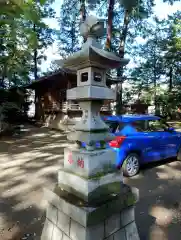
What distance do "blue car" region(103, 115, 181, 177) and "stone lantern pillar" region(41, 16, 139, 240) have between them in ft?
6.59

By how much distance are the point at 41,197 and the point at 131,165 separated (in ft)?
7.35

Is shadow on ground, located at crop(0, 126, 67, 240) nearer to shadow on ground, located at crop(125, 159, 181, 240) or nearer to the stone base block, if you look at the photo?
the stone base block

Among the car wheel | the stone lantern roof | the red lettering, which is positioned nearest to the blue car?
the car wheel

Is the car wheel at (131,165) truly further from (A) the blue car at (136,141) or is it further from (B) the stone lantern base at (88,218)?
(B) the stone lantern base at (88,218)

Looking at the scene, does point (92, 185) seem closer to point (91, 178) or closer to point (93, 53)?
point (91, 178)

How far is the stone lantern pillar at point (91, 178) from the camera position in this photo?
5.71 ft

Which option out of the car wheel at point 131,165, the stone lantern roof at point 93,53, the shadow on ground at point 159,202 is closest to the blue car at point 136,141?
the car wheel at point 131,165

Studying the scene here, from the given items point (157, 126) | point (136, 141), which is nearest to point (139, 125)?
point (136, 141)

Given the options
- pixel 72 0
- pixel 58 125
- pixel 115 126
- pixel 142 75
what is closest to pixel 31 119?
pixel 58 125

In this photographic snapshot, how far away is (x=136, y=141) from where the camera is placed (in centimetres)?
445

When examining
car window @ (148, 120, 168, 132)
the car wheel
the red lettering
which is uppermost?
car window @ (148, 120, 168, 132)

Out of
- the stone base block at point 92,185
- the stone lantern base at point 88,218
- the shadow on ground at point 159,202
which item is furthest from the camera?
the shadow on ground at point 159,202

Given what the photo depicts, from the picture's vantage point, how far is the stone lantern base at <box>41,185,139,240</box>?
66.1 inches

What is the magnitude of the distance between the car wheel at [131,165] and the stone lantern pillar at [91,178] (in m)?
2.31
